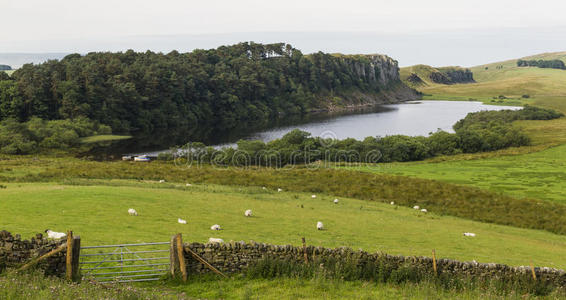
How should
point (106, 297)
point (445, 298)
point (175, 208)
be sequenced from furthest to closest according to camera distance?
point (175, 208), point (445, 298), point (106, 297)

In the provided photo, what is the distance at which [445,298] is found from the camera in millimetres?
14844

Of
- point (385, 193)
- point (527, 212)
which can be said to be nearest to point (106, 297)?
point (385, 193)

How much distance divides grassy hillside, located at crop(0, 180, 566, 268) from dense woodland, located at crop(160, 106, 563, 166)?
40143mm

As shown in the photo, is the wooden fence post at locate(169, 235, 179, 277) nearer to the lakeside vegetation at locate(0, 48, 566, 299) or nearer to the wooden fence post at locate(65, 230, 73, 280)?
the lakeside vegetation at locate(0, 48, 566, 299)

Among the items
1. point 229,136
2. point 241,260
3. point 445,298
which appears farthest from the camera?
point 229,136

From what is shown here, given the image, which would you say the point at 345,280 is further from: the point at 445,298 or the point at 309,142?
the point at 309,142

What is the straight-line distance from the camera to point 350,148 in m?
88.2

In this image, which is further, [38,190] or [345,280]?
[38,190]

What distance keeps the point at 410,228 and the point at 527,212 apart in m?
16.0

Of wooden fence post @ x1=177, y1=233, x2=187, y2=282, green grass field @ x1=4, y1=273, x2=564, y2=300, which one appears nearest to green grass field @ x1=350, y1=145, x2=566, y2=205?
green grass field @ x1=4, y1=273, x2=564, y2=300

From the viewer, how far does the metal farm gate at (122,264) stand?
14.6m

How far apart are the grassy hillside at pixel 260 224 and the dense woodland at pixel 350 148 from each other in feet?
132

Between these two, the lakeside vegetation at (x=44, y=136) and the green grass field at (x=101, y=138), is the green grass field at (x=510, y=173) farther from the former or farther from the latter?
the green grass field at (x=101, y=138)

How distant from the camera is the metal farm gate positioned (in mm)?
14602
